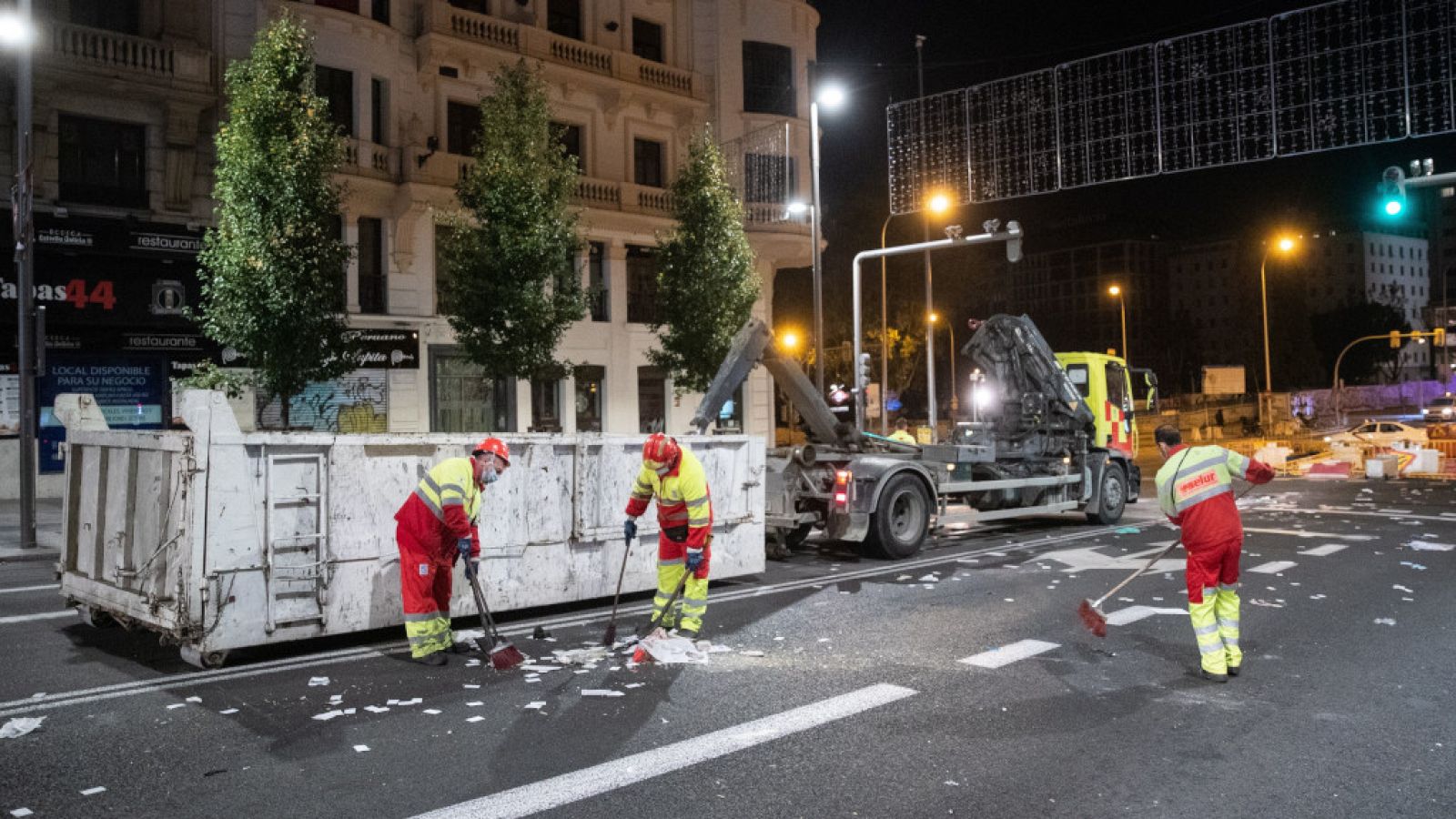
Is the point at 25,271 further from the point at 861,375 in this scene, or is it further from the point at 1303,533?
the point at 1303,533

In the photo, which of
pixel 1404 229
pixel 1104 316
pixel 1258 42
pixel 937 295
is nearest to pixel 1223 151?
pixel 1258 42

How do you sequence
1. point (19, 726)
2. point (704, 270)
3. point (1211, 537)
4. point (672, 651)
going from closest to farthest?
point (19, 726) < point (1211, 537) < point (672, 651) < point (704, 270)

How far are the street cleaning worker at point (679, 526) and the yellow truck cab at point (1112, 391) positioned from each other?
955cm

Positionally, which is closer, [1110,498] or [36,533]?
[36,533]

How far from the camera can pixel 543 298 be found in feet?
64.4

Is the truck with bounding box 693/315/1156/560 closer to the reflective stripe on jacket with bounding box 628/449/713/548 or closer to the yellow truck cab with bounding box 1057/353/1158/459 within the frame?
the yellow truck cab with bounding box 1057/353/1158/459

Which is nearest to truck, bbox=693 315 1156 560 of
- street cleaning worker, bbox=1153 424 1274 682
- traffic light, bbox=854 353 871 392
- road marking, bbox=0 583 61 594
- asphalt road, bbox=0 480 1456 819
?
asphalt road, bbox=0 480 1456 819

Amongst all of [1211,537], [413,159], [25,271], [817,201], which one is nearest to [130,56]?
[413,159]

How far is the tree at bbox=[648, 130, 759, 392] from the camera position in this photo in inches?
898

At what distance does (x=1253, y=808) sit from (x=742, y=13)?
26.9m

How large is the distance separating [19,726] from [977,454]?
433 inches

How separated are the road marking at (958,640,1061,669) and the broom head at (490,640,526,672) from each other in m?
3.04

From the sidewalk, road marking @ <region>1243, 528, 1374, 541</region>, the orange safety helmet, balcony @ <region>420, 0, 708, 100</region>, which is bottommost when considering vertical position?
road marking @ <region>1243, 528, 1374, 541</region>

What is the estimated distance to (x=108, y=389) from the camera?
19234 mm
